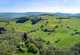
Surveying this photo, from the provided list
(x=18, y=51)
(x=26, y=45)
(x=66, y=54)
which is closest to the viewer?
(x=66, y=54)

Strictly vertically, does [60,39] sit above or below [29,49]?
below

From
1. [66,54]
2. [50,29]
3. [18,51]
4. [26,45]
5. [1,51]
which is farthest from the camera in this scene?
[50,29]

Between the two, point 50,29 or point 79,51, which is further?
point 50,29

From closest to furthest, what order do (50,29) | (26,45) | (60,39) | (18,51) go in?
(18,51)
(26,45)
(60,39)
(50,29)

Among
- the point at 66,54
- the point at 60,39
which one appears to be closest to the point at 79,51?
the point at 66,54

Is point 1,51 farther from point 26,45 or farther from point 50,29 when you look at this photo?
point 50,29

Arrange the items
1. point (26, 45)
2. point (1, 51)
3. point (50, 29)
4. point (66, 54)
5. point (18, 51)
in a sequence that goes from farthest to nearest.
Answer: point (50, 29), point (26, 45), point (18, 51), point (66, 54), point (1, 51)

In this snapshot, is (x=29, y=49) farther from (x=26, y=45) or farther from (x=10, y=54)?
(x=10, y=54)

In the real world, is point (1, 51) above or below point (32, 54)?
above

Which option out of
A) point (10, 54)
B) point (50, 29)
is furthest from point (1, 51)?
point (50, 29)
